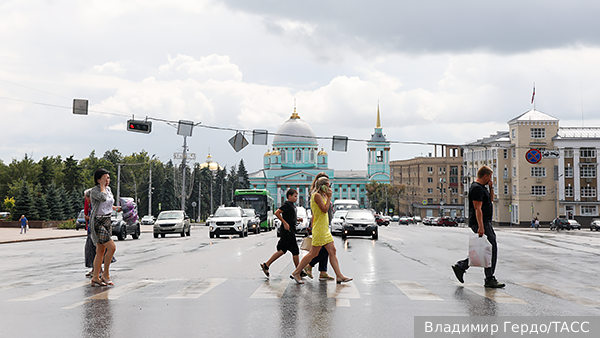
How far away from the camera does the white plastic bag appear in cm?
1003

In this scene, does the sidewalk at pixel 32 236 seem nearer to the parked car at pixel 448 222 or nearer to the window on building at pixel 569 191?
the parked car at pixel 448 222

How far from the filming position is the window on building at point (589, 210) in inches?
3270

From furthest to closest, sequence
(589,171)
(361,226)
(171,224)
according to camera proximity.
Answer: (589,171), (171,224), (361,226)

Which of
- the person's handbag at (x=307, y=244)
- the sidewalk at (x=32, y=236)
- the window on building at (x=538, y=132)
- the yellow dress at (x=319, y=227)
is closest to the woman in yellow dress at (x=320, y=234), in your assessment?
the yellow dress at (x=319, y=227)

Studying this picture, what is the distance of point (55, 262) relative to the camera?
53.2 feet

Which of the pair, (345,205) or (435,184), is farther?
(435,184)

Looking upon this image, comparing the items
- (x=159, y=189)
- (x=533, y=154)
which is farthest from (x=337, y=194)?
(x=533, y=154)

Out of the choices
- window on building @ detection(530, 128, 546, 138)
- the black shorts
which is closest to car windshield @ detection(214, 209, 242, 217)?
the black shorts

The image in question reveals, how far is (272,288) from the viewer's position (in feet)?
32.8

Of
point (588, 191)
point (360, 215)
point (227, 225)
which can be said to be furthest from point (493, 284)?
point (588, 191)

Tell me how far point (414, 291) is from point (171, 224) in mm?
27160

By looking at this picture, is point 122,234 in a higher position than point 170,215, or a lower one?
lower

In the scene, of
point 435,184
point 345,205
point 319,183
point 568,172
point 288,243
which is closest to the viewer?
point 319,183

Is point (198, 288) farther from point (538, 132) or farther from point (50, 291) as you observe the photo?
point (538, 132)
